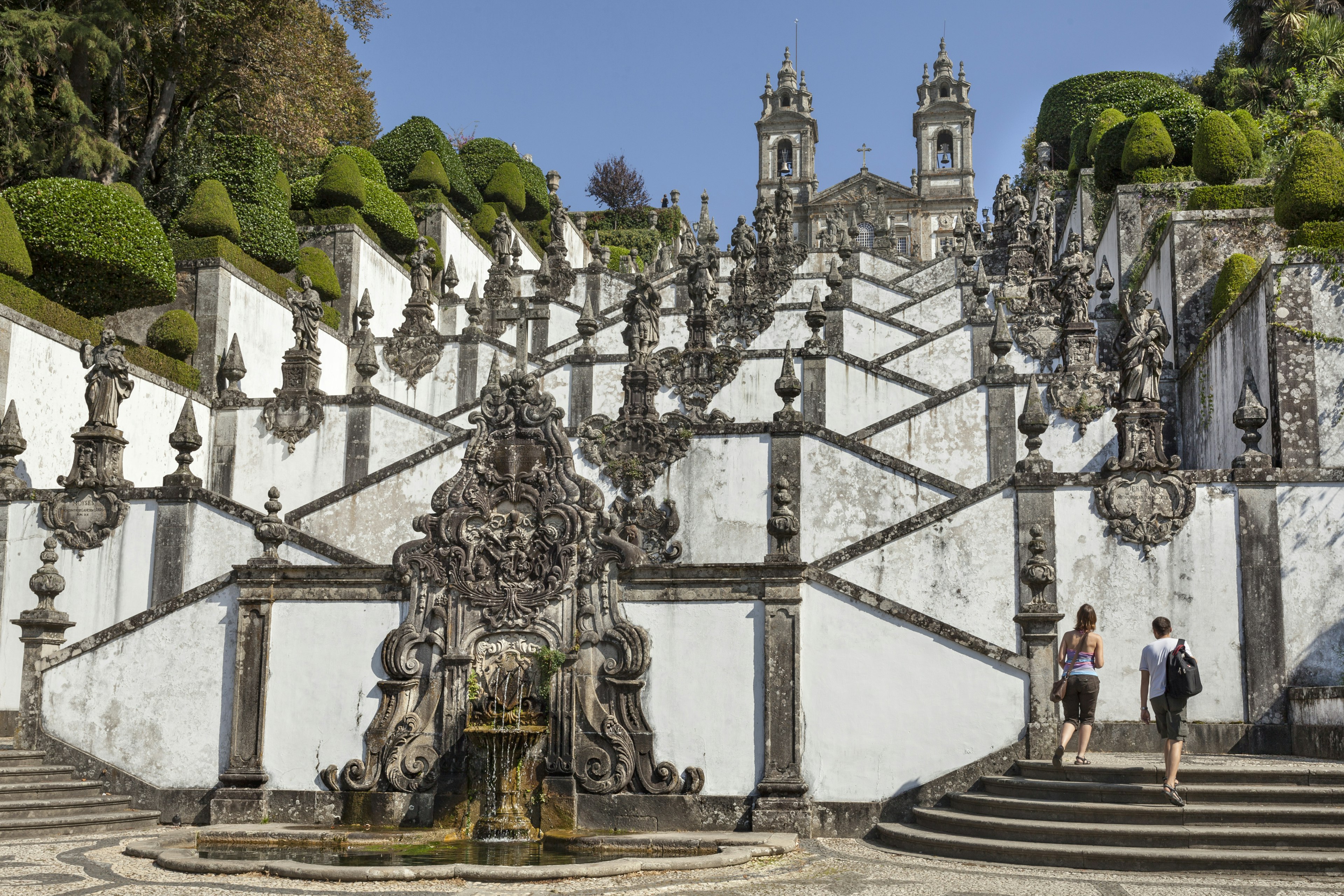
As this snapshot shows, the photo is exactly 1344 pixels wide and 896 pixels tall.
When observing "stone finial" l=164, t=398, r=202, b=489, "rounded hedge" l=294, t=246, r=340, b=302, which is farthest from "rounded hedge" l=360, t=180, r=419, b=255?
"stone finial" l=164, t=398, r=202, b=489

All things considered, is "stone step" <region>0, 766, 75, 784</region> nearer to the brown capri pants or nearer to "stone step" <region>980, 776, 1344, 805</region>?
"stone step" <region>980, 776, 1344, 805</region>

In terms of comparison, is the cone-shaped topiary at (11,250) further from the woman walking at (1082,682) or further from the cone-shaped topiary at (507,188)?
the cone-shaped topiary at (507,188)

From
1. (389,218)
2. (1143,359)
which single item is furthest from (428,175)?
(1143,359)

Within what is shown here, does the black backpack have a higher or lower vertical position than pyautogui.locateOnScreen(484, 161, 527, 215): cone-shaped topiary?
lower

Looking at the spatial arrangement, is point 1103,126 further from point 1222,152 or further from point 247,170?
point 247,170

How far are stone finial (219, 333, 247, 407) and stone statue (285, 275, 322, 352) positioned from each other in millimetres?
1015

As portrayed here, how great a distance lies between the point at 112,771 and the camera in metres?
12.7

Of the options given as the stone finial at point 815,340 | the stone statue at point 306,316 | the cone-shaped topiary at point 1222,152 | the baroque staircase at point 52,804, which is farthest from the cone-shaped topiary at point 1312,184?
the baroque staircase at point 52,804

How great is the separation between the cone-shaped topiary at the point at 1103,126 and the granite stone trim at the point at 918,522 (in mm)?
19913

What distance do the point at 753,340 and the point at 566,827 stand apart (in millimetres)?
14906

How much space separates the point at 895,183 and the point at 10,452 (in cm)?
6282

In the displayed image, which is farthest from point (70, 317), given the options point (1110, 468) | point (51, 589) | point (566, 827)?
point (1110, 468)

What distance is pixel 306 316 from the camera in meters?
22.2

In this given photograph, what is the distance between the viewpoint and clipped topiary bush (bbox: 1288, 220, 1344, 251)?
17.5 metres
